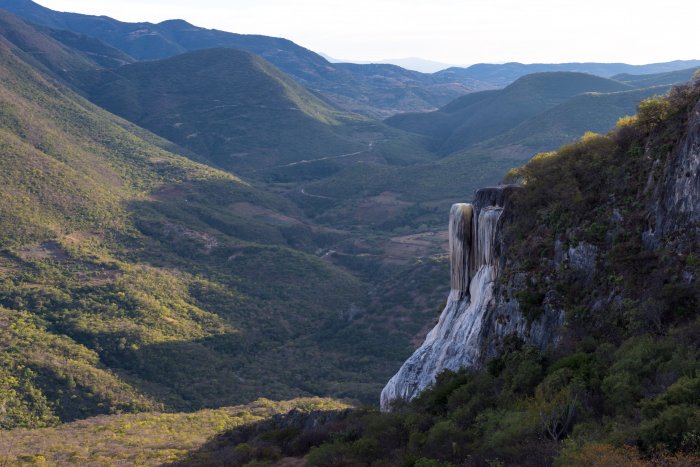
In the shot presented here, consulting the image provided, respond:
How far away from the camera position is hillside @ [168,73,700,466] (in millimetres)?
12242

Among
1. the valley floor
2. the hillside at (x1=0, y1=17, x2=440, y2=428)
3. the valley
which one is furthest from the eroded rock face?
the hillside at (x1=0, y1=17, x2=440, y2=428)

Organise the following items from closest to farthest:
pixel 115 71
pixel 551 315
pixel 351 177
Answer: pixel 551 315 → pixel 351 177 → pixel 115 71

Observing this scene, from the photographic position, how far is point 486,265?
21.9 m

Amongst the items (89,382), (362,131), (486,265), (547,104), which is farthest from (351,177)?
(486,265)

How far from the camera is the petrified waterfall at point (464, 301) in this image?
21.1 meters

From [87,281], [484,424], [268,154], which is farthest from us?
[268,154]

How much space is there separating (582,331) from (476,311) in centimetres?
508

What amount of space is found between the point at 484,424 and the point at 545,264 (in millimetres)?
5785

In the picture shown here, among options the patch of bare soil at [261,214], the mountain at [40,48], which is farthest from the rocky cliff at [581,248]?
the mountain at [40,48]

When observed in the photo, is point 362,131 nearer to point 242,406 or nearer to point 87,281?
point 87,281

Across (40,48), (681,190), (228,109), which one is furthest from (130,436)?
(40,48)

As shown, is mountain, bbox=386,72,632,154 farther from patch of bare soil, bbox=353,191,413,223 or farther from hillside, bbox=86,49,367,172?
patch of bare soil, bbox=353,191,413,223

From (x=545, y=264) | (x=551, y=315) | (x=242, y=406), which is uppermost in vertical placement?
(x=545, y=264)

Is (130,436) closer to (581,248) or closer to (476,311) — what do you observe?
(476,311)
